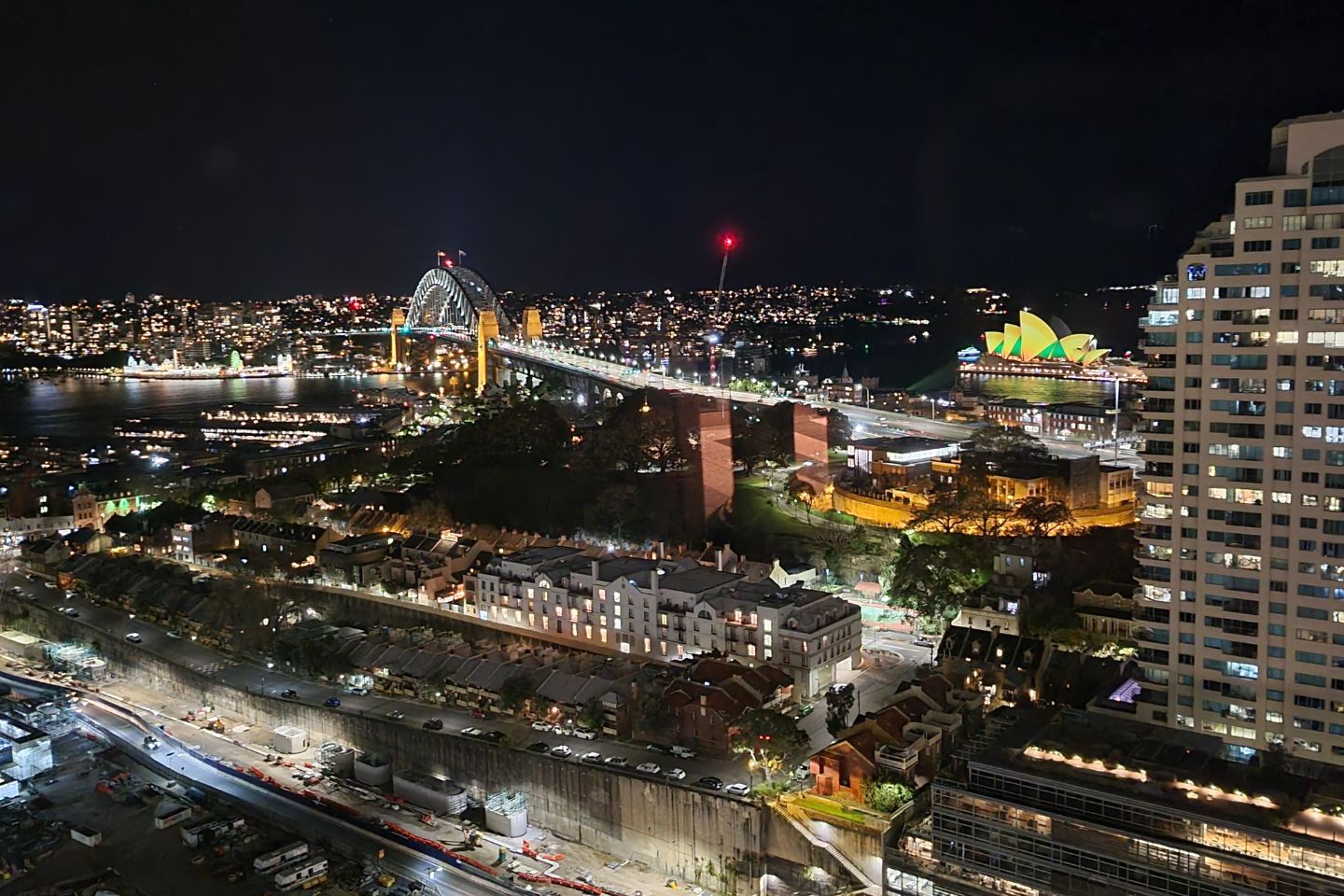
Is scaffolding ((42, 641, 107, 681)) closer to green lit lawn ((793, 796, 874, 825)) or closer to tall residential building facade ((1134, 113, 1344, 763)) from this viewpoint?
green lit lawn ((793, 796, 874, 825))

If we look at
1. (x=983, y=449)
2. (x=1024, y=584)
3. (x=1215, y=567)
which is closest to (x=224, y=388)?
(x=983, y=449)

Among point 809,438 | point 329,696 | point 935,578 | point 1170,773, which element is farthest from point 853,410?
point 1170,773

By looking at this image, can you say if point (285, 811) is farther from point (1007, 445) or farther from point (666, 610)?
point (1007, 445)

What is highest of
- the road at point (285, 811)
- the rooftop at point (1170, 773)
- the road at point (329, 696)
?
the rooftop at point (1170, 773)

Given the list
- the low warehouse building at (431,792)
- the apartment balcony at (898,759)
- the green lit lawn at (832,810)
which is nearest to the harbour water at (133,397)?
the low warehouse building at (431,792)

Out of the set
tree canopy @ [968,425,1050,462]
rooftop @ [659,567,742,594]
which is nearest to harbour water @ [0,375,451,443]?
tree canopy @ [968,425,1050,462]

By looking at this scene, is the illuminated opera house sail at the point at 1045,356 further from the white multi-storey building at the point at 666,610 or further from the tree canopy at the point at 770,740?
the tree canopy at the point at 770,740
